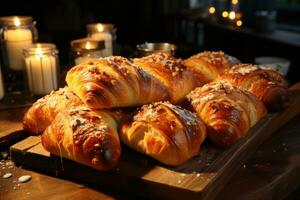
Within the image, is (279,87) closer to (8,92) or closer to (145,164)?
(145,164)

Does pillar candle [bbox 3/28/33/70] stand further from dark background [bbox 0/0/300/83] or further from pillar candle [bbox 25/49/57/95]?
dark background [bbox 0/0/300/83]

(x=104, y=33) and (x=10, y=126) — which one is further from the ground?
(x=104, y=33)

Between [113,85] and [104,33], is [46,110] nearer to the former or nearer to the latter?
[113,85]

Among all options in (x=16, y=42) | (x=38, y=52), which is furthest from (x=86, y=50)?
(x=16, y=42)

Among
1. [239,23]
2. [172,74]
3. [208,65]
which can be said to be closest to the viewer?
[172,74]

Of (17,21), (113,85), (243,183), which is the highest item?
(17,21)

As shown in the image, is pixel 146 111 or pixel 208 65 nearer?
pixel 146 111

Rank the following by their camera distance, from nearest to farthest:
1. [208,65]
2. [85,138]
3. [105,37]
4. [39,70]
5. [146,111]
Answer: [85,138] → [146,111] → [208,65] → [39,70] → [105,37]
